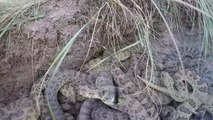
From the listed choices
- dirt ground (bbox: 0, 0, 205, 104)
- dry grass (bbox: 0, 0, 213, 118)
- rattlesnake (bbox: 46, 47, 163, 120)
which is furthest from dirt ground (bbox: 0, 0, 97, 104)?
rattlesnake (bbox: 46, 47, 163, 120)

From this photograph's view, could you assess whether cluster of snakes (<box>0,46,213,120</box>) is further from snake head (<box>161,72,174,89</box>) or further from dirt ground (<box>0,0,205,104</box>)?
dirt ground (<box>0,0,205,104</box>)

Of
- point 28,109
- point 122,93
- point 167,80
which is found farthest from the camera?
point 167,80

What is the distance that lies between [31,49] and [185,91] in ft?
5.50

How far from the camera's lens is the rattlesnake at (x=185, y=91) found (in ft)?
13.0

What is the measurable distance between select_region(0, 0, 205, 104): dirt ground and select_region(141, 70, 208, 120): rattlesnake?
96 centimetres

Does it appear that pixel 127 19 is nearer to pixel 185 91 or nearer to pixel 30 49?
pixel 185 91

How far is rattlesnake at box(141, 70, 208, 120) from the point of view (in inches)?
156

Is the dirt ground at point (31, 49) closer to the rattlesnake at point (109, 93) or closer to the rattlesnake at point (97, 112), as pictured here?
the rattlesnake at point (109, 93)

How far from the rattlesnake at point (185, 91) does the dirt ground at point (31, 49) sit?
959 mm

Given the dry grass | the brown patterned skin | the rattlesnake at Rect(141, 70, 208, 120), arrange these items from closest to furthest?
the brown patterned skin, the rattlesnake at Rect(141, 70, 208, 120), the dry grass

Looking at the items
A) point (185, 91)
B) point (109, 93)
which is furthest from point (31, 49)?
point (185, 91)

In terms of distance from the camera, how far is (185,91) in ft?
13.4

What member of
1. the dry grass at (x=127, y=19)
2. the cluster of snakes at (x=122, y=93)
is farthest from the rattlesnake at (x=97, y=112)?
the dry grass at (x=127, y=19)

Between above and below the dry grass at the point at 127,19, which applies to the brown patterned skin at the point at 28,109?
below
